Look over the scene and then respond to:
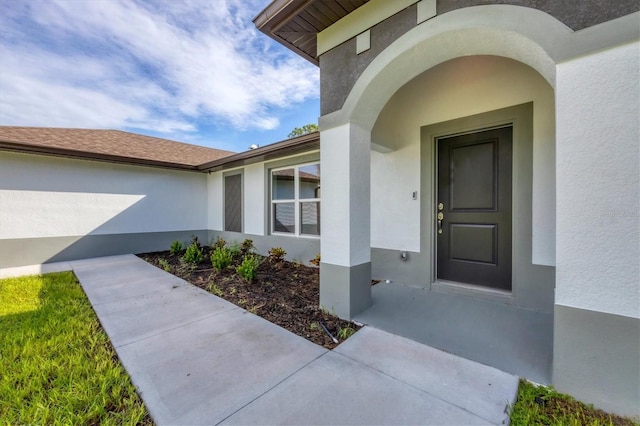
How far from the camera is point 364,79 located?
10.0ft

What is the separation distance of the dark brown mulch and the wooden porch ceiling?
3889 millimetres

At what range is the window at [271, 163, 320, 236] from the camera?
6.45m

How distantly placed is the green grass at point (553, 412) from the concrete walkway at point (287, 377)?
8 cm

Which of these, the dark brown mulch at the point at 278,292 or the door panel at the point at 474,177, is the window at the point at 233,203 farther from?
the door panel at the point at 474,177

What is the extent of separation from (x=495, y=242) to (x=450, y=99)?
2.34 m

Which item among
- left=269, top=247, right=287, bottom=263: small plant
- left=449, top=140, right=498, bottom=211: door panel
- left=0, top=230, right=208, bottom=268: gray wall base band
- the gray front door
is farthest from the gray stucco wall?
left=0, top=230, right=208, bottom=268: gray wall base band

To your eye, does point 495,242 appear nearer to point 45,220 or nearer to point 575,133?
point 575,133

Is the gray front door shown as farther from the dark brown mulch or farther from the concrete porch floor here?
the dark brown mulch

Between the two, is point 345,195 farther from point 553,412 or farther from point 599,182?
point 553,412

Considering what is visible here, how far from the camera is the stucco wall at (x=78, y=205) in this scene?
6121 millimetres

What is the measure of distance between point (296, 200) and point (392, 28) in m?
4.53

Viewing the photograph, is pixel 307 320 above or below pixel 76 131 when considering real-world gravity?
below

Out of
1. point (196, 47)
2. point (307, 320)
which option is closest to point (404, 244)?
point (307, 320)

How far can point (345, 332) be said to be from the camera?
9.45 feet
